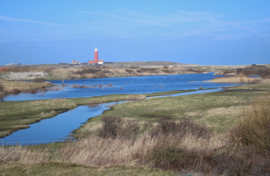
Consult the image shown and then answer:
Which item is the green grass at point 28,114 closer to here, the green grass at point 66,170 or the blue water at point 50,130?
the blue water at point 50,130

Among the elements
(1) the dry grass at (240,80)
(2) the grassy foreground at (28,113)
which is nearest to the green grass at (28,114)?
(2) the grassy foreground at (28,113)

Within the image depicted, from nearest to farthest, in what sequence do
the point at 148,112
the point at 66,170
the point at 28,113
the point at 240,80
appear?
the point at 66,170, the point at 148,112, the point at 28,113, the point at 240,80

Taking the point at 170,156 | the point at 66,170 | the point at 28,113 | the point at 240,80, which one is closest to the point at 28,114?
the point at 28,113

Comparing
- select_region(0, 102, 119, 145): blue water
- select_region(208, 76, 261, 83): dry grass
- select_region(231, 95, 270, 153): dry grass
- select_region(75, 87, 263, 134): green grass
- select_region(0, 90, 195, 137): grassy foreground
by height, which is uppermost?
select_region(231, 95, 270, 153): dry grass

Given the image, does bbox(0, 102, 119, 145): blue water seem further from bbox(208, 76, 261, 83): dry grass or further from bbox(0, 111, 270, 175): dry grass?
bbox(208, 76, 261, 83): dry grass

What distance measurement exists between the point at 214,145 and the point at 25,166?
6.25 m

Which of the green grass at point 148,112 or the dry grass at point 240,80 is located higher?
the dry grass at point 240,80

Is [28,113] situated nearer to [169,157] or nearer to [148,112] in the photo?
[148,112]

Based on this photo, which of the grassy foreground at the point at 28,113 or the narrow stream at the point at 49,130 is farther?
the grassy foreground at the point at 28,113

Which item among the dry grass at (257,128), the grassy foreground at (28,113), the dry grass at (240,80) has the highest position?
the dry grass at (257,128)

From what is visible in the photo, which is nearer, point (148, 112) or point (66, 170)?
point (66, 170)

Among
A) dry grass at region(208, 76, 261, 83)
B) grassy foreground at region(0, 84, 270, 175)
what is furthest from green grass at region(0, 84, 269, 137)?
dry grass at region(208, 76, 261, 83)

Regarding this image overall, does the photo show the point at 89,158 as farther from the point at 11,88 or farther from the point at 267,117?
the point at 11,88

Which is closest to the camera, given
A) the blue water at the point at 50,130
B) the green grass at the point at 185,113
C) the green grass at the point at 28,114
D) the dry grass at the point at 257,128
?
the dry grass at the point at 257,128
